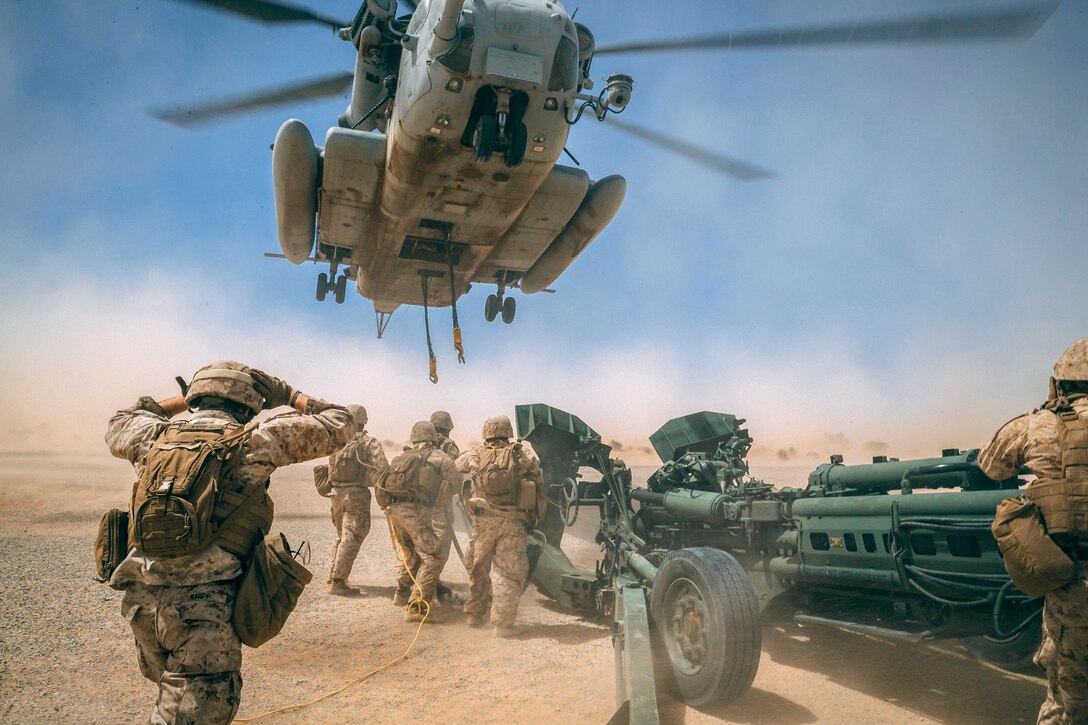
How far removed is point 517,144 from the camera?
21.6 feet

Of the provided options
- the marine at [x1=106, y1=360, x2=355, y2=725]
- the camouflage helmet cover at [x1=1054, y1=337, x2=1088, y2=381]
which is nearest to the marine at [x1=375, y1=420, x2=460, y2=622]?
the marine at [x1=106, y1=360, x2=355, y2=725]

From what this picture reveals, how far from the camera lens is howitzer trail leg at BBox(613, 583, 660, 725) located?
3.58m

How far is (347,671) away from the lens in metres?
5.25

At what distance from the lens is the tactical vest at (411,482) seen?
24.2ft

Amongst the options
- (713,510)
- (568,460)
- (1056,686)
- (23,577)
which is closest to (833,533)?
(713,510)

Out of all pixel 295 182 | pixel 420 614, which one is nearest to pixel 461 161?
pixel 295 182

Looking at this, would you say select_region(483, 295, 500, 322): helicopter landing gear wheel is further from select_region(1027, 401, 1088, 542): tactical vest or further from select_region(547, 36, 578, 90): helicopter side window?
select_region(1027, 401, 1088, 542): tactical vest

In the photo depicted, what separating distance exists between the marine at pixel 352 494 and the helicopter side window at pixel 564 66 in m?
4.22

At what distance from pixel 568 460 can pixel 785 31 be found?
4.91 meters

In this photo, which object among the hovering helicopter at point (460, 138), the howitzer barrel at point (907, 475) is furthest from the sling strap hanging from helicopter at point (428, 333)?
the howitzer barrel at point (907, 475)

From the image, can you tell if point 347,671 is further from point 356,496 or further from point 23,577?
point 23,577

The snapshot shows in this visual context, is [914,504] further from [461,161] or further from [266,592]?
[461,161]

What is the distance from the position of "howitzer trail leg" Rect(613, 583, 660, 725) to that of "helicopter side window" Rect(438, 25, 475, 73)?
15.4ft

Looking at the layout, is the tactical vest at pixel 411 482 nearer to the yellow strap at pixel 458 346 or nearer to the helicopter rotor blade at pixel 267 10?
the yellow strap at pixel 458 346
